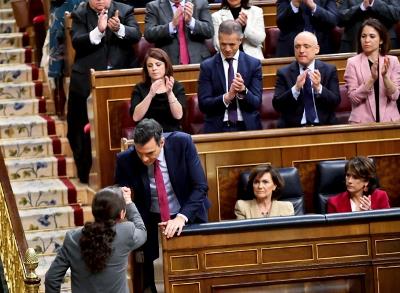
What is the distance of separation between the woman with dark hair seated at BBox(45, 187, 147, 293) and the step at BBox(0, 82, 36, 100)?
3.90m

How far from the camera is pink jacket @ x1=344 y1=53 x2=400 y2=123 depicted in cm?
732

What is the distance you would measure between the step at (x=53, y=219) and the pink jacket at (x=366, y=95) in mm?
1825

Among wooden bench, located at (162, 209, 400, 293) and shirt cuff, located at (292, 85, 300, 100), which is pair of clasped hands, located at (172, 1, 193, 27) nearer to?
shirt cuff, located at (292, 85, 300, 100)

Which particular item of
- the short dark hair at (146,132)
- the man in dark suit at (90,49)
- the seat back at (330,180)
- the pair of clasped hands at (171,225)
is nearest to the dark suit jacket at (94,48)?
the man in dark suit at (90,49)

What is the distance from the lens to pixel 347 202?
640 cm

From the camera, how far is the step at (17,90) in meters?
8.94

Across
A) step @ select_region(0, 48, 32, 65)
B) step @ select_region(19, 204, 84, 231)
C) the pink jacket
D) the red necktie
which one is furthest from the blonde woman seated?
step @ select_region(0, 48, 32, 65)

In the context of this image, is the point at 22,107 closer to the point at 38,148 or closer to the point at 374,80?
the point at 38,148

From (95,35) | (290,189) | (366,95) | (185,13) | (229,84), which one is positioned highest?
(185,13)

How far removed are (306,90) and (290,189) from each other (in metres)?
0.83

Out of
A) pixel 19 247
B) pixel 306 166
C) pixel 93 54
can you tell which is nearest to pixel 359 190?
pixel 306 166

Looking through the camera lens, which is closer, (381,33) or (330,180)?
(330,180)

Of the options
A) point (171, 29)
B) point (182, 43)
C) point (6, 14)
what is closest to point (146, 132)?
point (171, 29)

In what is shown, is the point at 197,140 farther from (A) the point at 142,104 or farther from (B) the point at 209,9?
(B) the point at 209,9
